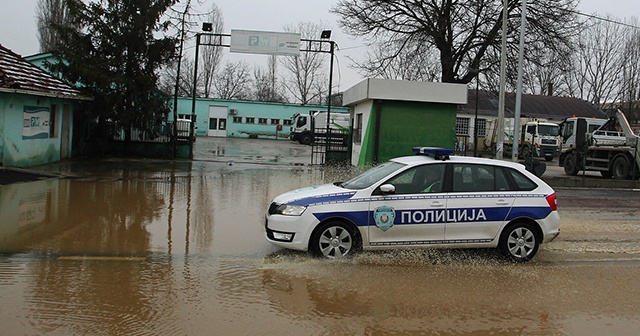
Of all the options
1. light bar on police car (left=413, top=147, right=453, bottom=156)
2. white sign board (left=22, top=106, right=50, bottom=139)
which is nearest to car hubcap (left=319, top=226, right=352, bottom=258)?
light bar on police car (left=413, top=147, right=453, bottom=156)

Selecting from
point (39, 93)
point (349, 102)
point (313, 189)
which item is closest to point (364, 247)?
point (313, 189)

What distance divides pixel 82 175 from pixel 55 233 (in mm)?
8918

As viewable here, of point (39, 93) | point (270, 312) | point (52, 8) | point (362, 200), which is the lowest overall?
point (270, 312)

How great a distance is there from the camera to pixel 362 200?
7969 mm

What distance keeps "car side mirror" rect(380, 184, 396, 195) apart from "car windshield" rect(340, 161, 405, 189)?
34cm

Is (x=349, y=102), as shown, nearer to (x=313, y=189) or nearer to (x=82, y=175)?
(x=82, y=175)

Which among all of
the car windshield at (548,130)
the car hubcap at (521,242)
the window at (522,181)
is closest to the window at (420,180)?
the window at (522,181)

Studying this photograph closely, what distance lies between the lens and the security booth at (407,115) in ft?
70.1

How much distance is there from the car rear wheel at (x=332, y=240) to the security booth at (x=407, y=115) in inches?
551

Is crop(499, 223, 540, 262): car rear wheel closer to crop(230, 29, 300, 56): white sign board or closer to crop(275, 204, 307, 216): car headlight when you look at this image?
crop(275, 204, 307, 216): car headlight

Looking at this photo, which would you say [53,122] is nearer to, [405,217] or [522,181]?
[405,217]

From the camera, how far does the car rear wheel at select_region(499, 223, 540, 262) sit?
8.26 metres

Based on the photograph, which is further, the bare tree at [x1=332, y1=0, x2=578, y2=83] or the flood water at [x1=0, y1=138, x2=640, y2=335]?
the bare tree at [x1=332, y1=0, x2=578, y2=83]

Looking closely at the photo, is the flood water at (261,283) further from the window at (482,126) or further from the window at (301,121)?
the window at (301,121)
